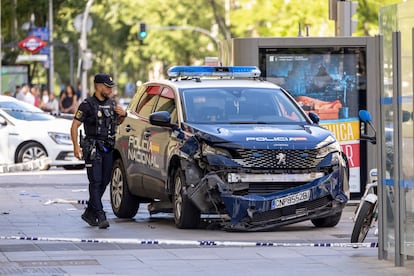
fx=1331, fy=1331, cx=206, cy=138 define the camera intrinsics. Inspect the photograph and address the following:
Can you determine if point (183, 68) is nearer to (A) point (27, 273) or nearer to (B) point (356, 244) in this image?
(B) point (356, 244)

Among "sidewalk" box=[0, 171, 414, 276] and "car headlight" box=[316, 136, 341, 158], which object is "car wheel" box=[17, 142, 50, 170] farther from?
"car headlight" box=[316, 136, 341, 158]

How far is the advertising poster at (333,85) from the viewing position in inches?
714

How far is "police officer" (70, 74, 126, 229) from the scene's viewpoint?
1497cm

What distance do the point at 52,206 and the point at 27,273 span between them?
726 cm

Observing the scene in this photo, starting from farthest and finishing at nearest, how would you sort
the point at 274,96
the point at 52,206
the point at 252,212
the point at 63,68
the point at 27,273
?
the point at 63,68
the point at 52,206
the point at 274,96
the point at 252,212
the point at 27,273

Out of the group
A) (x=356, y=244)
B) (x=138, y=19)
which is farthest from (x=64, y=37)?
(x=356, y=244)

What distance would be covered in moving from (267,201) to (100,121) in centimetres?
224

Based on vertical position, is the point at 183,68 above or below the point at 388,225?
above

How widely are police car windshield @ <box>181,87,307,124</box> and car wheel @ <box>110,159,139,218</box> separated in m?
1.61

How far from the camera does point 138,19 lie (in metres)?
70.0

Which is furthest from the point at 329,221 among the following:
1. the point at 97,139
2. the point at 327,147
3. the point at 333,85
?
the point at 333,85

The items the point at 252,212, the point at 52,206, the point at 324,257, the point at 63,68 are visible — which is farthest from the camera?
the point at 63,68

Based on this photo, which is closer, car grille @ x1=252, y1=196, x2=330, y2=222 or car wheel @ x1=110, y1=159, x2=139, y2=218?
car grille @ x1=252, y1=196, x2=330, y2=222

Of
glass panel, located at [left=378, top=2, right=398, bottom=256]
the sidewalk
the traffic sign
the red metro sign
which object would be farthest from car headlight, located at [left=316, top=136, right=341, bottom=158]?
the traffic sign
